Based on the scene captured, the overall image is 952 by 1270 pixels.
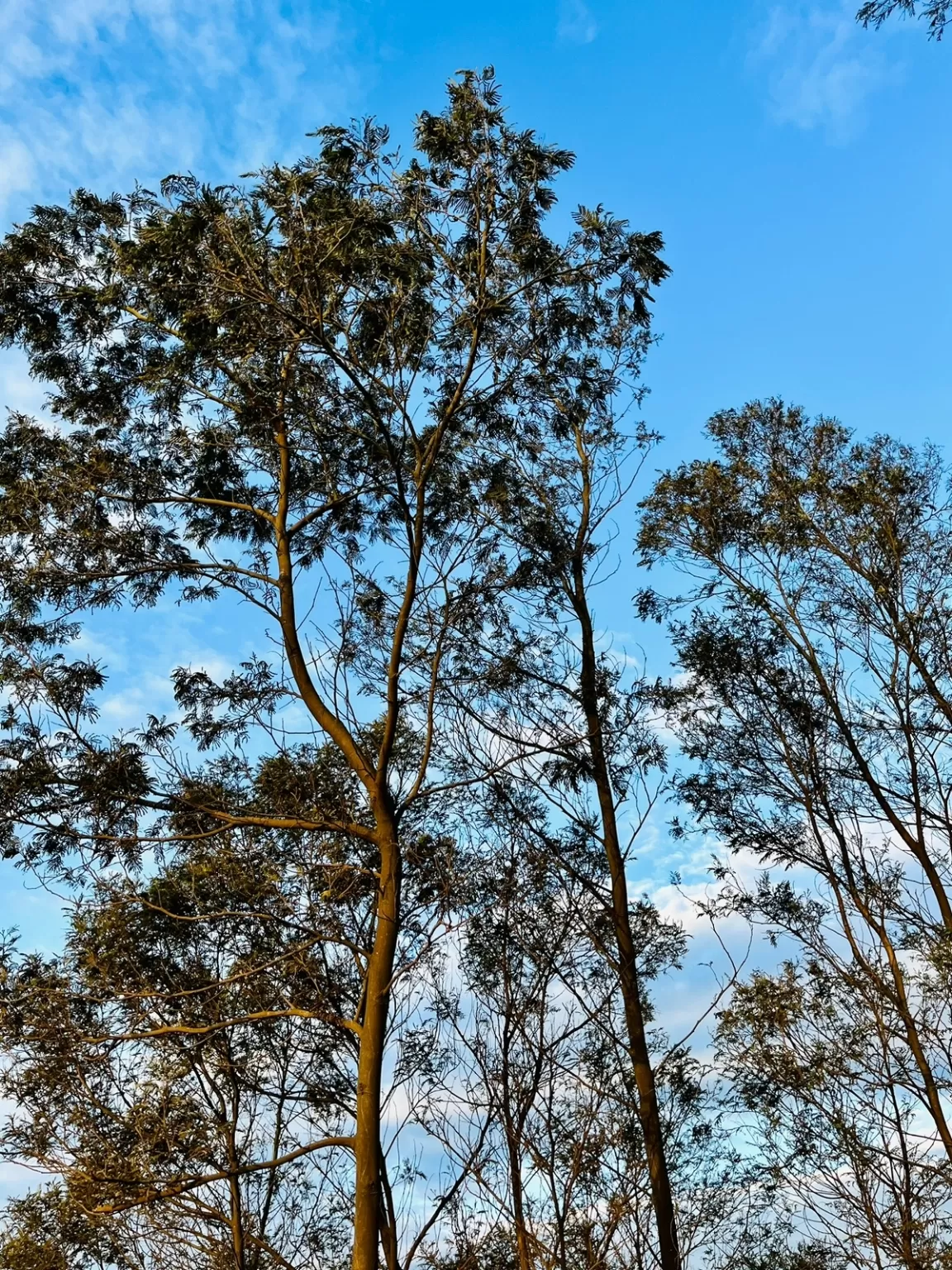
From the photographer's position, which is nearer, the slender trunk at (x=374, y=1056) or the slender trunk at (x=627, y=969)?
the slender trunk at (x=374, y=1056)

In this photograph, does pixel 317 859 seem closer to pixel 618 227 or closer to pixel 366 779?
pixel 366 779

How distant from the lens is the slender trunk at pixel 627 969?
A: 25.3 feet

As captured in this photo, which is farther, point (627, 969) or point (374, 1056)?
point (627, 969)

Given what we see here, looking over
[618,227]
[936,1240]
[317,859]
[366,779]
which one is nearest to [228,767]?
[317,859]

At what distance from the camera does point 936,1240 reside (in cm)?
834

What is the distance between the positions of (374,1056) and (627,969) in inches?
117

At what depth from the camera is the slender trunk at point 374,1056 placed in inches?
239

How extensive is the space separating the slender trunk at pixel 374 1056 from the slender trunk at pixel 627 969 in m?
2.29

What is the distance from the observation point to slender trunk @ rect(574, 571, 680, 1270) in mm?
7719

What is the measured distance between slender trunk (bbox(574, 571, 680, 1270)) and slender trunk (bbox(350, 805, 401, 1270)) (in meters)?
2.29

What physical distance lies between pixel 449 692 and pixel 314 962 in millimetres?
2437

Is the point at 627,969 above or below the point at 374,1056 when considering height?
above

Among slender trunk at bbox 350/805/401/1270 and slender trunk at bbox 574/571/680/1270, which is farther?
slender trunk at bbox 574/571/680/1270

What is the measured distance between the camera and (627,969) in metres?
8.78
